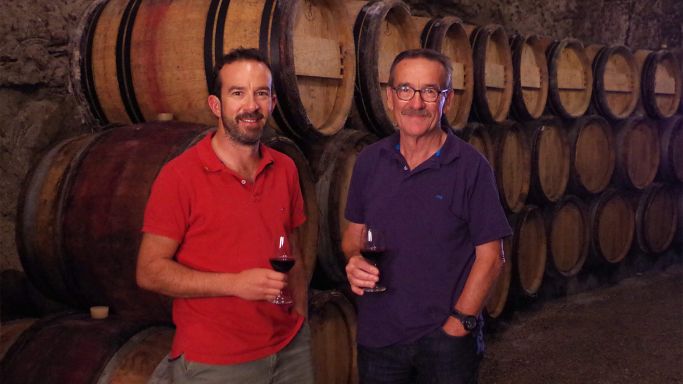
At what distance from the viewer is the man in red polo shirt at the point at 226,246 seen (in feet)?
5.82

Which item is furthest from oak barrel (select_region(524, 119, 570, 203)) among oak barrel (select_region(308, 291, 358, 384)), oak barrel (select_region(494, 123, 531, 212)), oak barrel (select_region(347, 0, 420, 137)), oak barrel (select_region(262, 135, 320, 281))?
oak barrel (select_region(262, 135, 320, 281))

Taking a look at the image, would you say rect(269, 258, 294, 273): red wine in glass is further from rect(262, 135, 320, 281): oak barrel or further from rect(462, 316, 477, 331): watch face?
rect(262, 135, 320, 281): oak barrel

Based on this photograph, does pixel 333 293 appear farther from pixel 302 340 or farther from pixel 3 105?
pixel 3 105

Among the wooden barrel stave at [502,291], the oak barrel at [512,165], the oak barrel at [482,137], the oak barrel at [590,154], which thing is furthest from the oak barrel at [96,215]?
the oak barrel at [590,154]

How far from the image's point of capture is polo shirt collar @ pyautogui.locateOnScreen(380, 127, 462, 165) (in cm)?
199

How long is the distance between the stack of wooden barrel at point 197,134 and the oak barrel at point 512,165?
0.04 feet

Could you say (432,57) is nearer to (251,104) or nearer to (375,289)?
(251,104)

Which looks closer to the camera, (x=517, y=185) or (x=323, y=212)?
(x=323, y=212)

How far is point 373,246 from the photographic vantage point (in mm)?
1901

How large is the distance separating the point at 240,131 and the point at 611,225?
201 inches

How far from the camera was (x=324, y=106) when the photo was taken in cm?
324

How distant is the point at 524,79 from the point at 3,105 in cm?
345

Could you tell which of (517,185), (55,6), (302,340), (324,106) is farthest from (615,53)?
(302,340)

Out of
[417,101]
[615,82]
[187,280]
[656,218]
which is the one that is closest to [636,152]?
[615,82]
